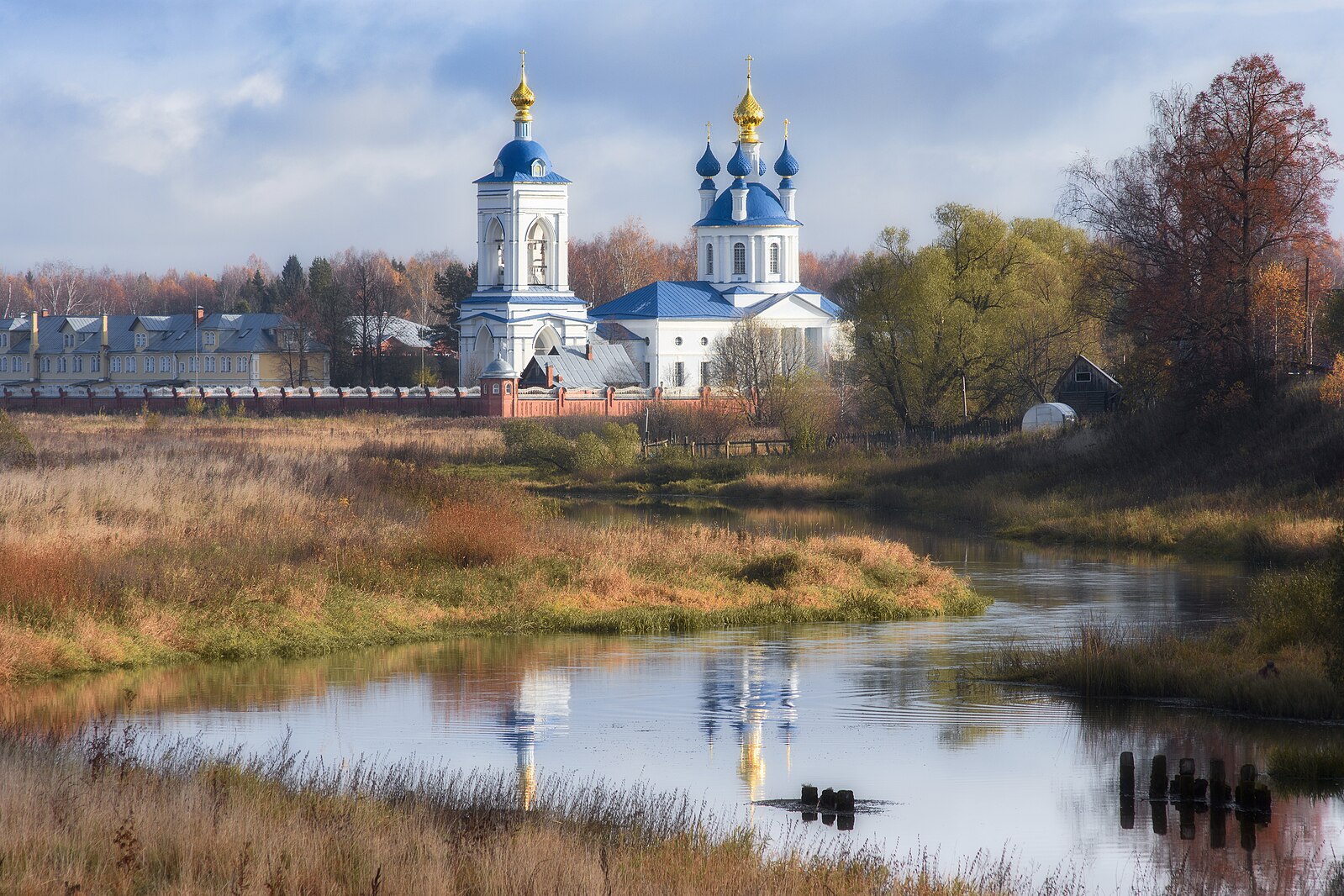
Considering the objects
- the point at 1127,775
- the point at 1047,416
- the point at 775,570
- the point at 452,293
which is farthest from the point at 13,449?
the point at 452,293

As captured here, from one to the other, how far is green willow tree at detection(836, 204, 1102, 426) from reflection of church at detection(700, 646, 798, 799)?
1458 inches

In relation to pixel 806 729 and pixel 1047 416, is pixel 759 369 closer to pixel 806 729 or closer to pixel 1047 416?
pixel 1047 416

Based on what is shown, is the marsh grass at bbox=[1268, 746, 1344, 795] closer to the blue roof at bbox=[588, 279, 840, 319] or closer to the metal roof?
the metal roof

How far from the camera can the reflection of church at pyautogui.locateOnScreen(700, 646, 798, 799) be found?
15.2 m

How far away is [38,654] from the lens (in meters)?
17.3

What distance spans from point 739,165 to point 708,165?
6.01 ft

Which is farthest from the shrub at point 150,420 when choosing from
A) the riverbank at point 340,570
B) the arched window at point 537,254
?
the riverbank at point 340,570

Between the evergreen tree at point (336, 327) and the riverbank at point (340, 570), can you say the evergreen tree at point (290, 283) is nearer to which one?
the evergreen tree at point (336, 327)

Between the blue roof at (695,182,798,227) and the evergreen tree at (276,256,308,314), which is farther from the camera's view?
the evergreen tree at (276,256,308,314)

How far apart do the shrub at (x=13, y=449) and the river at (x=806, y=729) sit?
13.1m

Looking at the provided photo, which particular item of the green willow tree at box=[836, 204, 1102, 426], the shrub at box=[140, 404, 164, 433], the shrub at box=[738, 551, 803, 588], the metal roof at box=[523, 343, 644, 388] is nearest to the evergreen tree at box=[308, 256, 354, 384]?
the metal roof at box=[523, 343, 644, 388]

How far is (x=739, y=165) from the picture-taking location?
94.4 m

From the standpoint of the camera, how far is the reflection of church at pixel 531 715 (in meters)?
14.3

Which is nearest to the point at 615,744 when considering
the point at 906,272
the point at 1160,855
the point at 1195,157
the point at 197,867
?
the point at 1160,855
